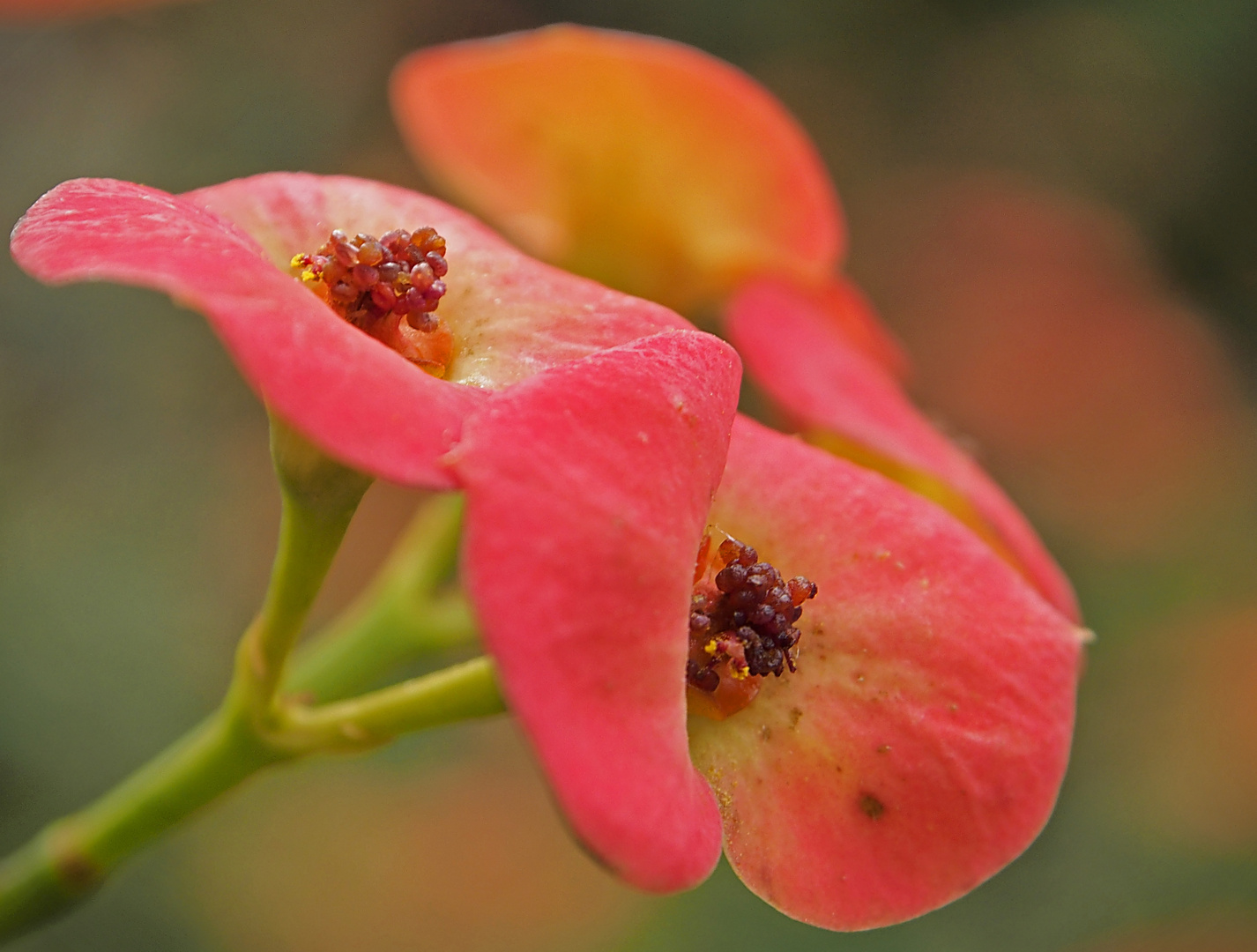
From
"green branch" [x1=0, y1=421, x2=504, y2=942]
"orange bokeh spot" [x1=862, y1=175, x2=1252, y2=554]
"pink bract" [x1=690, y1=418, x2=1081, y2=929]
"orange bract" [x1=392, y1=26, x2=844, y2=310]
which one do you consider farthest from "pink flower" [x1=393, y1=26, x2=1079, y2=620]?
"orange bokeh spot" [x1=862, y1=175, x2=1252, y2=554]

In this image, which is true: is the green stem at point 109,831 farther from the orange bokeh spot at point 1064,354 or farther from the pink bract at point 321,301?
the orange bokeh spot at point 1064,354

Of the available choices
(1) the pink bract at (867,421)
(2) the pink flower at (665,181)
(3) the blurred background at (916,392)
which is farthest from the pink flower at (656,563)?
(3) the blurred background at (916,392)

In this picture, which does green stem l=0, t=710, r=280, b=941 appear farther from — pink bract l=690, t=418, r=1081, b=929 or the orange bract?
→ the orange bract

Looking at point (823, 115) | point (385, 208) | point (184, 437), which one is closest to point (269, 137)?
point (184, 437)

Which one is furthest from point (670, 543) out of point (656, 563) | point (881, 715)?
point (881, 715)

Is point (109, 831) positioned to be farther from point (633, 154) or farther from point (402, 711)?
point (633, 154)

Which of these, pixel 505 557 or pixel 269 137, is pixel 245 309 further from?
pixel 269 137
